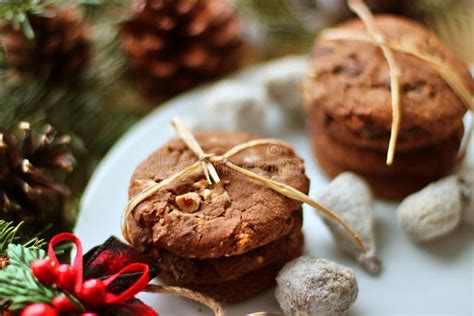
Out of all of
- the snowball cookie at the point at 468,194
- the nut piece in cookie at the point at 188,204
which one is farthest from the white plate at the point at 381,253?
the nut piece in cookie at the point at 188,204

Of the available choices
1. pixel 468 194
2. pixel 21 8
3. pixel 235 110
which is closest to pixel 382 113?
pixel 468 194

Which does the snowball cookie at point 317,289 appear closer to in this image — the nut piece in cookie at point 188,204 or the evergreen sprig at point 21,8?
the nut piece in cookie at point 188,204

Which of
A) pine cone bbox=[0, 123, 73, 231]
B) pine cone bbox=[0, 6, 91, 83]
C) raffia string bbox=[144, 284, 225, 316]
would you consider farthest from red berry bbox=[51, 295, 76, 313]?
pine cone bbox=[0, 6, 91, 83]

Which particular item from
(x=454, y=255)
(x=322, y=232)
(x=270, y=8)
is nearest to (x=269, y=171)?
(x=322, y=232)

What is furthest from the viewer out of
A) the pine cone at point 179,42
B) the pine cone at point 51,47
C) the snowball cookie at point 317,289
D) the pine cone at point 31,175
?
the pine cone at point 179,42

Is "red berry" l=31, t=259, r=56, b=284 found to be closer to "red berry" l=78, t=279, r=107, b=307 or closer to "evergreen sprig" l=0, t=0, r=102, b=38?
"red berry" l=78, t=279, r=107, b=307

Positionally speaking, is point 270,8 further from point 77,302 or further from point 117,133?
point 77,302
